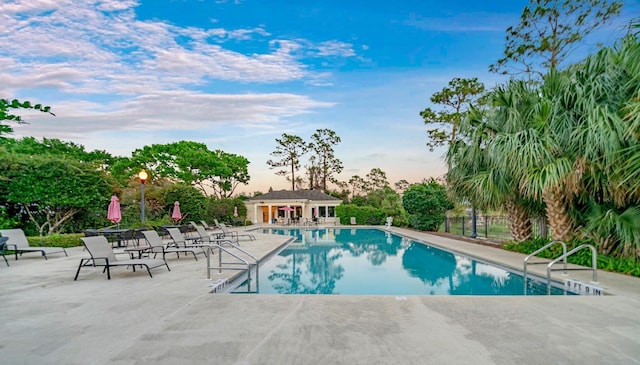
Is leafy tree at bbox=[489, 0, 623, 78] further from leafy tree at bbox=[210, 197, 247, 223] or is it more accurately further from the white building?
leafy tree at bbox=[210, 197, 247, 223]

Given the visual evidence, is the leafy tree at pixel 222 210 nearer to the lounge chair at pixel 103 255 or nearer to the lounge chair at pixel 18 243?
the lounge chair at pixel 18 243

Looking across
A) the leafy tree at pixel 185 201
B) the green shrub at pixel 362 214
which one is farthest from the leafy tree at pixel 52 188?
the green shrub at pixel 362 214

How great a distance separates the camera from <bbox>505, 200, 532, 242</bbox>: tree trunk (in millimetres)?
11727

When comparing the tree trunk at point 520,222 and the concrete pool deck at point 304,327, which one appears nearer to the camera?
the concrete pool deck at point 304,327

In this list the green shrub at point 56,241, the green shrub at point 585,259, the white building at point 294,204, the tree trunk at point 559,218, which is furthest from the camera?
the white building at point 294,204

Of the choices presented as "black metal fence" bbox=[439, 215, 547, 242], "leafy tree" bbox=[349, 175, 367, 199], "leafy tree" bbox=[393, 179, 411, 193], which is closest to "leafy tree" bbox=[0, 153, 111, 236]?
"black metal fence" bbox=[439, 215, 547, 242]

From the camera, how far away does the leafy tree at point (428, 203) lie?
20.6 metres

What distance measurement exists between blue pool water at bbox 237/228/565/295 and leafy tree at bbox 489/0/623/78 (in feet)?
30.0

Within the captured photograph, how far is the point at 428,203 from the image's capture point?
20.7 metres

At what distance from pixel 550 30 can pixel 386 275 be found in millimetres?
13981

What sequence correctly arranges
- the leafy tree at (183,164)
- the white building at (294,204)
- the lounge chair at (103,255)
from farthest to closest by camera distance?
1. the leafy tree at (183,164)
2. the white building at (294,204)
3. the lounge chair at (103,255)

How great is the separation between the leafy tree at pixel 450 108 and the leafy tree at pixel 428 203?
12.7ft

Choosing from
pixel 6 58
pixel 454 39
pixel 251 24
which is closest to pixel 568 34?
pixel 454 39

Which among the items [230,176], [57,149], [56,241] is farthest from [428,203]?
[57,149]
